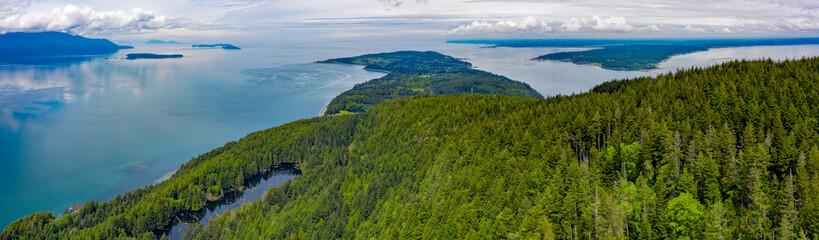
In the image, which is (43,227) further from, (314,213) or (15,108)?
(15,108)

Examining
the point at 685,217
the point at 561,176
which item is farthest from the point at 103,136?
the point at 685,217

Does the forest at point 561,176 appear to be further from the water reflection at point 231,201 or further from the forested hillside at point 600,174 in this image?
the water reflection at point 231,201

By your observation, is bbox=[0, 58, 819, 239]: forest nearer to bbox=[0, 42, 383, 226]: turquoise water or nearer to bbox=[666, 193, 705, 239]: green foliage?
bbox=[666, 193, 705, 239]: green foliage

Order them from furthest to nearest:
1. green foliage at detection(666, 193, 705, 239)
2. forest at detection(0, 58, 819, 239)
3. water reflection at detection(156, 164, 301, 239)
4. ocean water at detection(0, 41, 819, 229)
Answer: ocean water at detection(0, 41, 819, 229) < water reflection at detection(156, 164, 301, 239) < forest at detection(0, 58, 819, 239) < green foliage at detection(666, 193, 705, 239)

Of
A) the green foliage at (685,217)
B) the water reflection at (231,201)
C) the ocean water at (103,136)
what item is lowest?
the water reflection at (231,201)

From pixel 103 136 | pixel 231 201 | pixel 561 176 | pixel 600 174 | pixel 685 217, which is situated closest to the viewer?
pixel 685 217

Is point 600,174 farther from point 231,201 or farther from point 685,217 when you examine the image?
point 231,201

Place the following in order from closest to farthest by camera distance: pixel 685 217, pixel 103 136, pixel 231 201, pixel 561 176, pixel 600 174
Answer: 1. pixel 685 217
2. pixel 600 174
3. pixel 561 176
4. pixel 231 201
5. pixel 103 136

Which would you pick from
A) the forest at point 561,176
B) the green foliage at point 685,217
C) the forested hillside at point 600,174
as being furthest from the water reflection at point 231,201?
the green foliage at point 685,217

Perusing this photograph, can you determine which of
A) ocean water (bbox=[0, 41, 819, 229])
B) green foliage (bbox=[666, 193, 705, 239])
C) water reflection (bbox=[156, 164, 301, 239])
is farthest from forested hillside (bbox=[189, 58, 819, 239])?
ocean water (bbox=[0, 41, 819, 229])
